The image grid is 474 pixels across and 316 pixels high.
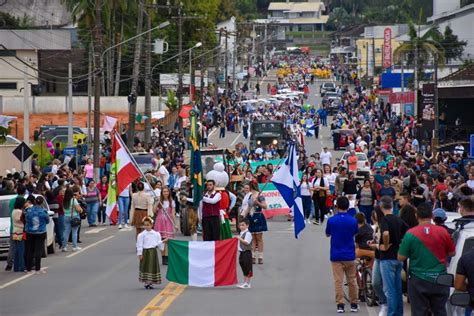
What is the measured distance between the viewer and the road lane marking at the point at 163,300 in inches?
745

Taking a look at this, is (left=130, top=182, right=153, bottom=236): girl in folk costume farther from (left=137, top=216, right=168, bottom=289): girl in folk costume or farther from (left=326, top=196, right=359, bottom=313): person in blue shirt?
(left=326, top=196, right=359, bottom=313): person in blue shirt

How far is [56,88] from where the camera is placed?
100m

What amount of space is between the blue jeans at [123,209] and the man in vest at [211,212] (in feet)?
30.3

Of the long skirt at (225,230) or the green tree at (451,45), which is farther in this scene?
the green tree at (451,45)

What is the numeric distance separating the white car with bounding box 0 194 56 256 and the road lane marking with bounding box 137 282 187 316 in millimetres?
6004

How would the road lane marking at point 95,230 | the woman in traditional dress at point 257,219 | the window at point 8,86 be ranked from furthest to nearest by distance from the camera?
the window at point 8,86, the road lane marking at point 95,230, the woman in traditional dress at point 257,219

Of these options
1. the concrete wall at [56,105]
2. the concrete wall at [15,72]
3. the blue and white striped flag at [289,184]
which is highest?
the concrete wall at [15,72]

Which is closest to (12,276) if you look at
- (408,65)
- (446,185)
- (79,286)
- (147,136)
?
(79,286)

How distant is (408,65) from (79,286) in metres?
85.9

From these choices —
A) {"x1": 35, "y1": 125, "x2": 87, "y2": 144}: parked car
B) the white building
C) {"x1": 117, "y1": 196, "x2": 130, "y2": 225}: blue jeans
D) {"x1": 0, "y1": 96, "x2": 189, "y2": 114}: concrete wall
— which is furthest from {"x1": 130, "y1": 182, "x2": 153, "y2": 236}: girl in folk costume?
the white building

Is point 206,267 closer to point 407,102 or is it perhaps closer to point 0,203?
point 0,203

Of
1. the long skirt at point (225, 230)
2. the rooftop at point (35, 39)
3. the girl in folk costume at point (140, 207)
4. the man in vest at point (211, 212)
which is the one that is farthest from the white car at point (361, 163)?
the rooftop at point (35, 39)

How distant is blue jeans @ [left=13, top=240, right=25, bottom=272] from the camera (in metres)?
25.6

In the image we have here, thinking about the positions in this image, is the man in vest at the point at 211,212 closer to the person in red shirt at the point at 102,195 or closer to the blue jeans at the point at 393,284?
the blue jeans at the point at 393,284
